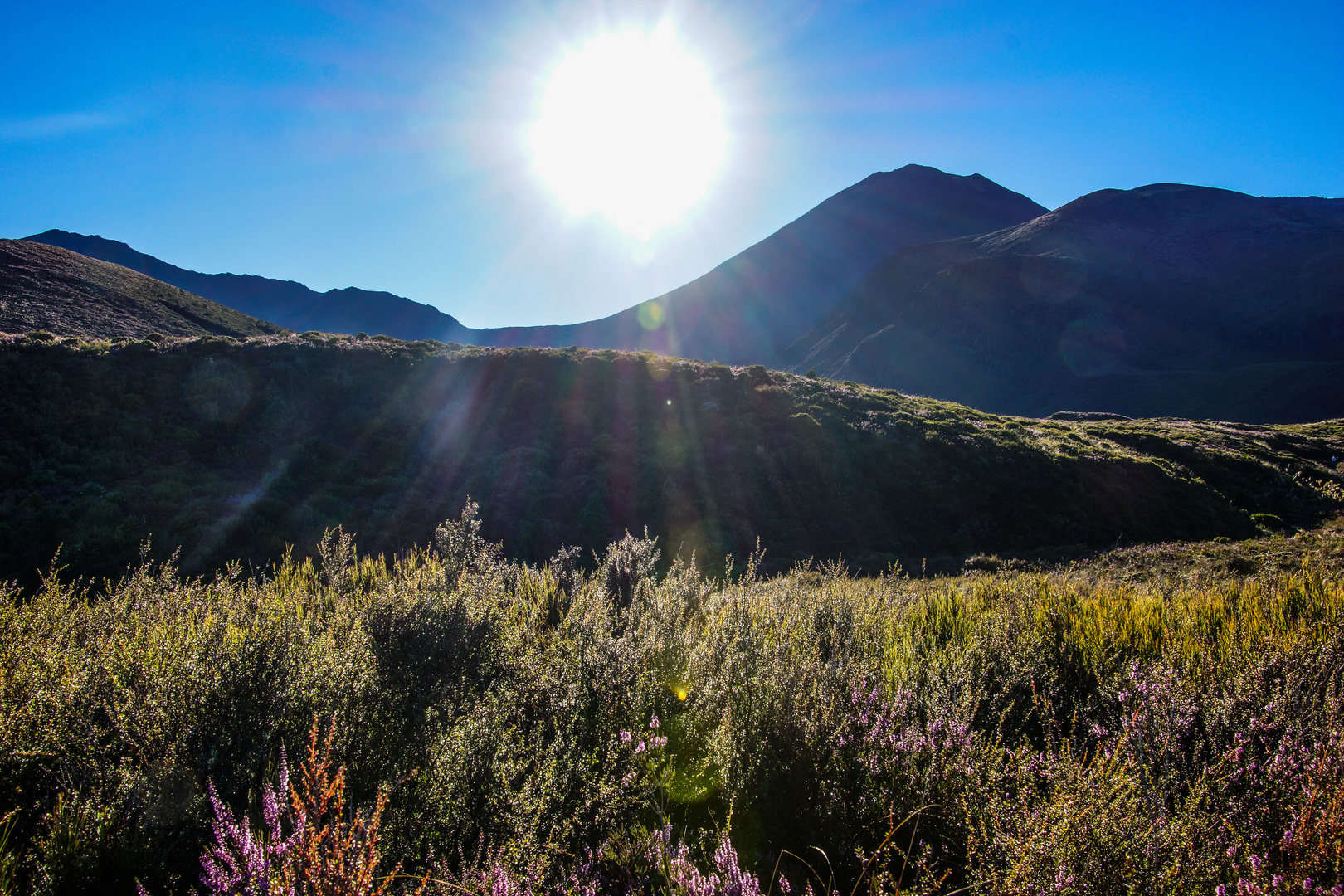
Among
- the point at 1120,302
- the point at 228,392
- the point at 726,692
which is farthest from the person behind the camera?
Answer: the point at 1120,302

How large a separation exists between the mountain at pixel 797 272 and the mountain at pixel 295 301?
21.2 metres

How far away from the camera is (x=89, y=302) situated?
3381cm

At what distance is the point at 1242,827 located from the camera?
1951 millimetres

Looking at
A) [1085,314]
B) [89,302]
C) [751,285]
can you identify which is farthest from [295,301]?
[1085,314]

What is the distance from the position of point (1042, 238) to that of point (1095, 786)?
113 metres

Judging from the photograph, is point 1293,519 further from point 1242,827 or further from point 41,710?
point 41,710

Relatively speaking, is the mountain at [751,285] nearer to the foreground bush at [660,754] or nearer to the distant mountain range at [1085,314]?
the distant mountain range at [1085,314]

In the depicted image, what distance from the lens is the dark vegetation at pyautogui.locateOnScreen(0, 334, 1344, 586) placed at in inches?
525

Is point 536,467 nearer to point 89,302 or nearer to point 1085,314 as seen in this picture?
point 89,302

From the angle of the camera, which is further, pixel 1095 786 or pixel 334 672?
pixel 334 672

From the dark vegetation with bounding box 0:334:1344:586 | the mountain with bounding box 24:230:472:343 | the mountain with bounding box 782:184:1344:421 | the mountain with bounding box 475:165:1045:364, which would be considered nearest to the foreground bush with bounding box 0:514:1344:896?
the dark vegetation with bounding box 0:334:1344:586

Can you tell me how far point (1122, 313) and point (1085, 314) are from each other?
489 centimetres

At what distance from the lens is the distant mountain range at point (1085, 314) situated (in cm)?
6562

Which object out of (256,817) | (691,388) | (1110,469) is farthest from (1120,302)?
(256,817)
